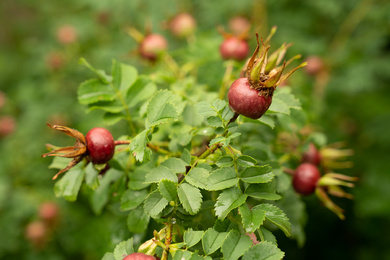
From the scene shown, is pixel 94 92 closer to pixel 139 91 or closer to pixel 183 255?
pixel 139 91

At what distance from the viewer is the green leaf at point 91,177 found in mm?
908

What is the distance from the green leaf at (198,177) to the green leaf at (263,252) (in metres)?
0.15

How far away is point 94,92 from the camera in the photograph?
102 centimetres

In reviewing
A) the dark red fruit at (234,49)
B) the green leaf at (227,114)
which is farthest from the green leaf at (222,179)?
the dark red fruit at (234,49)

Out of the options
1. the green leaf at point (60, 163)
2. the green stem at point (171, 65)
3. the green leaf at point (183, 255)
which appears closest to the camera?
the green leaf at point (183, 255)

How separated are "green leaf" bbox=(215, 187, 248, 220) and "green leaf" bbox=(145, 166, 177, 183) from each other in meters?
0.11

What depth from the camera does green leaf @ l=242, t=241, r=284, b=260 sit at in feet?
2.27

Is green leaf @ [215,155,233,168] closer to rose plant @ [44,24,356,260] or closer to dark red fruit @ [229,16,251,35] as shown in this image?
rose plant @ [44,24,356,260]

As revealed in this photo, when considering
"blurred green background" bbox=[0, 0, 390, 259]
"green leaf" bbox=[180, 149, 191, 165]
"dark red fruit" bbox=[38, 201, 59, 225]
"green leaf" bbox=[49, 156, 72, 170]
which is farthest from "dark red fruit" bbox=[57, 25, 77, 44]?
"green leaf" bbox=[180, 149, 191, 165]

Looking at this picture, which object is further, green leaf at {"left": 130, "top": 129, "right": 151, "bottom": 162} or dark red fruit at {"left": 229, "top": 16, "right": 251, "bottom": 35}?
dark red fruit at {"left": 229, "top": 16, "right": 251, "bottom": 35}

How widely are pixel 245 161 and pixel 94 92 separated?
48 centimetres

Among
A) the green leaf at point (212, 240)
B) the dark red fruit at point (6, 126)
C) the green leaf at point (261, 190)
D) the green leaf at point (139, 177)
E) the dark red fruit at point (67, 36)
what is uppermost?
the green leaf at point (261, 190)

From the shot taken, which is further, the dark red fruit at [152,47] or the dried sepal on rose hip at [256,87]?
the dark red fruit at [152,47]

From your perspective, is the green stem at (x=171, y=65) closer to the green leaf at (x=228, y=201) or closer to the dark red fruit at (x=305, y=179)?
the dark red fruit at (x=305, y=179)
